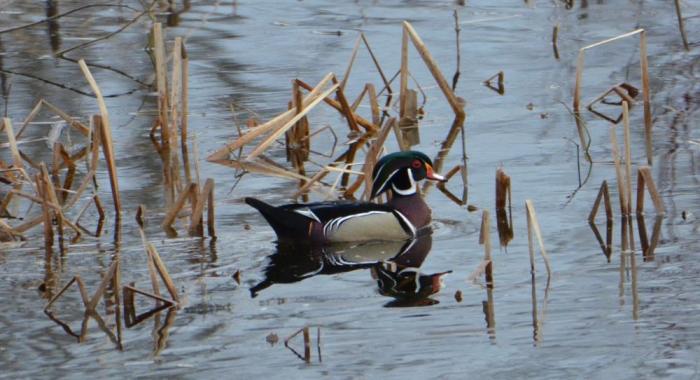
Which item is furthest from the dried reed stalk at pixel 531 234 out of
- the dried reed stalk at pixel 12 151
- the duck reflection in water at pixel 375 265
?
the dried reed stalk at pixel 12 151

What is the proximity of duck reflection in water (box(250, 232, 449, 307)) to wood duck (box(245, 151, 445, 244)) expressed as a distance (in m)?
0.07

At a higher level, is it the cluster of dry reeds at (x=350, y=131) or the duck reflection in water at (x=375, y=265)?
the cluster of dry reeds at (x=350, y=131)

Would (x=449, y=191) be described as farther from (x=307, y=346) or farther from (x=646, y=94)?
(x=307, y=346)

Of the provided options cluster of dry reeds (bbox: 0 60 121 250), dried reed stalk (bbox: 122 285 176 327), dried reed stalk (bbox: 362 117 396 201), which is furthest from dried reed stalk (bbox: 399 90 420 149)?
dried reed stalk (bbox: 122 285 176 327)

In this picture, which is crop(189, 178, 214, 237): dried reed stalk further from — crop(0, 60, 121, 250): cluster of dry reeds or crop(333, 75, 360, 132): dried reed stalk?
crop(333, 75, 360, 132): dried reed stalk

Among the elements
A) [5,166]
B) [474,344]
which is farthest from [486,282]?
[5,166]

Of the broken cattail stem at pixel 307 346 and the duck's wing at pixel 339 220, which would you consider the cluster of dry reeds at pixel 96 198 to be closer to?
the duck's wing at pixel 339 220

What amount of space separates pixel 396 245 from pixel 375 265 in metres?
0.56

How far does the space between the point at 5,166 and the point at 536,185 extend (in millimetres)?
3496

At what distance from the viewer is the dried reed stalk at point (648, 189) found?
8.91m

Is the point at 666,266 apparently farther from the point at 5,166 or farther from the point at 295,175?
the point at 5,166

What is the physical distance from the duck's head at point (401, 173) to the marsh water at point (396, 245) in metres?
0.27

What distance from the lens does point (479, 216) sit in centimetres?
956

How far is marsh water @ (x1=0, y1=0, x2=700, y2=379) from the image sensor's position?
273 inches
